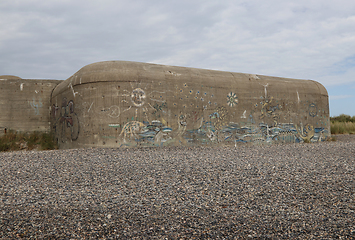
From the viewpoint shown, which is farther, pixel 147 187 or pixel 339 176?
pixel 339 176

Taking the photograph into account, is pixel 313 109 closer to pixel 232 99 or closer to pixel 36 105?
pixel 232 99

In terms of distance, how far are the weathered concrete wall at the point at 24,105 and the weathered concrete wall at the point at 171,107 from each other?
630mm

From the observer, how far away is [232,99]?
10.5m

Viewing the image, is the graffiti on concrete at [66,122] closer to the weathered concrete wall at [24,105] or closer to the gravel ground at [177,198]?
the weathered concrete wall at [24,105]

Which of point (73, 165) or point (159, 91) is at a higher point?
point (159, 91)

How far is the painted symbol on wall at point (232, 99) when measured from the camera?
10453 millimetres

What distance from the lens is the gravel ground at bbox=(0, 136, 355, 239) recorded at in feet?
10.1

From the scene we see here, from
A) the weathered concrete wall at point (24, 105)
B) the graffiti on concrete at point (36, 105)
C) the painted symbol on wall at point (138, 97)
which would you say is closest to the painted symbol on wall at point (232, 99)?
the painted symbol on wall at point (138, 97)

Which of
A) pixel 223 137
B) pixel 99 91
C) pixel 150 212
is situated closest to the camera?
pixel 150 212

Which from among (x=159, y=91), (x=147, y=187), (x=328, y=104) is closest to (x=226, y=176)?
(x=147, y=187)

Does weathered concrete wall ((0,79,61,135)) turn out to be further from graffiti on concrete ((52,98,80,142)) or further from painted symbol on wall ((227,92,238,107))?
painted symbol on wall ((227,92,238,107))

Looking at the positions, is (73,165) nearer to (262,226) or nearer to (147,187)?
(147,187)

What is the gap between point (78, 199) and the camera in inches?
163

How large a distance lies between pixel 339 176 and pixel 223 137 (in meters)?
5.20
